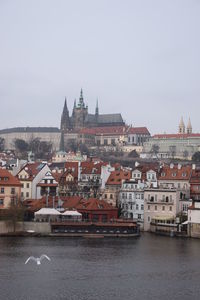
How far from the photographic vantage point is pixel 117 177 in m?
85.8

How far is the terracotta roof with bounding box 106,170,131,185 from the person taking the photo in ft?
278

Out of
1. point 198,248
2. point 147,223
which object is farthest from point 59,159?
point 198,248

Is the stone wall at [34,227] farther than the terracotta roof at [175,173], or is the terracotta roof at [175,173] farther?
the terracotta roof at [175,173]

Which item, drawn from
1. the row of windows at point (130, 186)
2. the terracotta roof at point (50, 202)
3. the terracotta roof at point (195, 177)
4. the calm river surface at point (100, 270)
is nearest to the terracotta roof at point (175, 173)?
the terracotta roof at point (195, 177)

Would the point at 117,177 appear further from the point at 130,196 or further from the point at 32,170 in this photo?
the point at 32,170

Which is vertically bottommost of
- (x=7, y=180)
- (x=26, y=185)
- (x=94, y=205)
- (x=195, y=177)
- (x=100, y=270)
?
(x=100, y=270)

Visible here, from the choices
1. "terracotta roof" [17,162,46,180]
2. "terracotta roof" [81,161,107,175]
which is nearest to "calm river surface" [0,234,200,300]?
"terracotta roof" [17,162,46,180]

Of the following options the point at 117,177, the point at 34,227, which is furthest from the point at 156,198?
the point at 34,227

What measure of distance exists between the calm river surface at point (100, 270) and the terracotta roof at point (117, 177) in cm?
2148

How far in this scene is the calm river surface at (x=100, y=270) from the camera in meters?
40.3

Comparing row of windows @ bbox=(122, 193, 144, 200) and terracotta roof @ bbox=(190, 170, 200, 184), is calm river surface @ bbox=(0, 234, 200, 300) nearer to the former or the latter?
row of windows @ bbox=(122, 193, 144, 200)

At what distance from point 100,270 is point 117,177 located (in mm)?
38956

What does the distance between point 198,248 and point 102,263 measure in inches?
480

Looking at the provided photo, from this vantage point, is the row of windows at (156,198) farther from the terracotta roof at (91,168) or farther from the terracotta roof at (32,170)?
the terracotta roof at (91,168)
